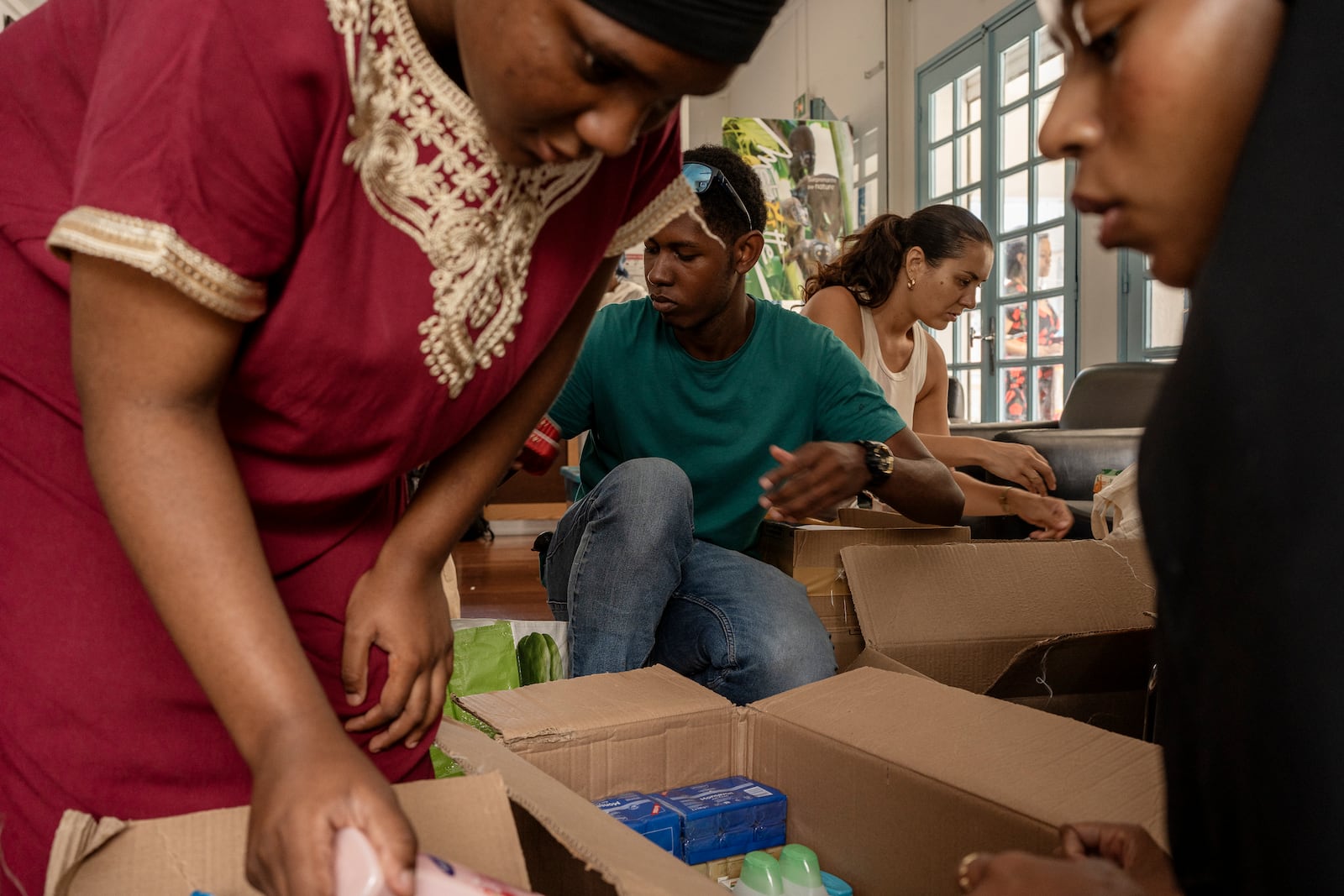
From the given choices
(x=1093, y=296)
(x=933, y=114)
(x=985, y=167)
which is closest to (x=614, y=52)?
(x=1093, y=296)

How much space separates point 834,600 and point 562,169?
1.03 meters

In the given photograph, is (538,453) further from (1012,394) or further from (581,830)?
(1012,394)

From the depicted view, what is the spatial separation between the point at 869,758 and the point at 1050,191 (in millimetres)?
3804

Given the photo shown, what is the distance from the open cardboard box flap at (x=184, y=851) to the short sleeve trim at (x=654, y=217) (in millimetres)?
376

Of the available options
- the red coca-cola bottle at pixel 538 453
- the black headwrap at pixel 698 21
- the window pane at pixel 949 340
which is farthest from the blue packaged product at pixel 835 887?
the window pane at pixel 949 340

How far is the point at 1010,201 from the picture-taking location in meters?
4.57

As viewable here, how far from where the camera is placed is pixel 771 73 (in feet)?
24.2

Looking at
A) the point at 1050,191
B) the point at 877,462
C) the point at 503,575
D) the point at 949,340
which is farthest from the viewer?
the point at 949,340

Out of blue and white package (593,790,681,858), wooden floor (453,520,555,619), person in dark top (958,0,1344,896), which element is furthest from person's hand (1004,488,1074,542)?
person in dark top (958,0,1344,896)

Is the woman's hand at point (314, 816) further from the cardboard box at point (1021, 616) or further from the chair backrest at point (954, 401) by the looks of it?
the chair backrest at point (954, 401)

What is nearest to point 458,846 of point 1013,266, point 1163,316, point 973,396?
point 1163,316

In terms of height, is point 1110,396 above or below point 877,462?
above

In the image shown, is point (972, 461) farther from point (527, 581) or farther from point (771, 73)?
point (771, 73)

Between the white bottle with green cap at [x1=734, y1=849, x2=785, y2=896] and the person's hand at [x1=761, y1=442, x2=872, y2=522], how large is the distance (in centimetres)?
42
